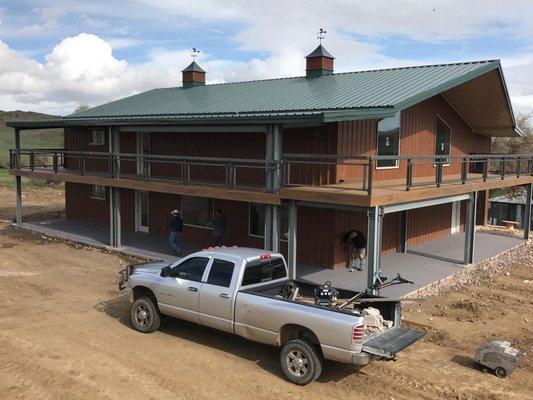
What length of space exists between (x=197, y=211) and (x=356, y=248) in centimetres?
643

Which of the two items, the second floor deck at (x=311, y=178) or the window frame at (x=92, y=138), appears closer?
the second floor deck at (x=311, y=178)

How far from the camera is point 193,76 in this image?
82.7ft

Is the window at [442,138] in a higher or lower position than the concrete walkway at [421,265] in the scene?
higher

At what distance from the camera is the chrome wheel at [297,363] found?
8094mm

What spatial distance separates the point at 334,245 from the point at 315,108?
3930 mm

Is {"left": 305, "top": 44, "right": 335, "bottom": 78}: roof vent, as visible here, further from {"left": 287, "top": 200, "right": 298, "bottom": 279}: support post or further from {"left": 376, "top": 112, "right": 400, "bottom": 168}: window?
{"left": 287, "top": 200, "right": 298, "bottom": 279}: support post

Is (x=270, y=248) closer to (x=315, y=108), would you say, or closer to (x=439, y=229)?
(x=315, y=108)

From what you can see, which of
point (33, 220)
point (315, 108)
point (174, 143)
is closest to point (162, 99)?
point (174, 143)

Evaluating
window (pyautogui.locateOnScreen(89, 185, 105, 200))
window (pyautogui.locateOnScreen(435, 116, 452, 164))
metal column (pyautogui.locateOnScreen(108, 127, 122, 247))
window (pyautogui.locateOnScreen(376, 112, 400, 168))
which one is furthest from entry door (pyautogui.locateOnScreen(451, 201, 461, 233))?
window (pyautogui.locateOnScreen(89, 185, 105, 200))

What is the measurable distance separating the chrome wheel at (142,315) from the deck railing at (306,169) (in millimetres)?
4966

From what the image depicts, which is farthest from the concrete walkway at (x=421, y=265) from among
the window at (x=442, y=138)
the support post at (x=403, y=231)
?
the window at (x=442, y=138)

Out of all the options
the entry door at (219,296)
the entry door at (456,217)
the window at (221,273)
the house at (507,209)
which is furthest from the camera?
the house at (507,209)

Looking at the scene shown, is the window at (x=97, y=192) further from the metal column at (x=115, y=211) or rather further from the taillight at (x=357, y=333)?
the taillight at (x=357, y=333)

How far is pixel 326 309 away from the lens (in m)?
7.96
